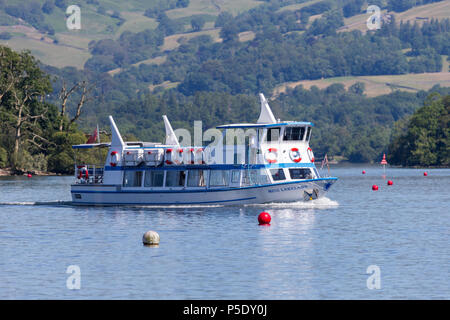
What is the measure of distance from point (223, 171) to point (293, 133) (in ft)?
23.7

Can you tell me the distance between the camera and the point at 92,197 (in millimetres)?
87188

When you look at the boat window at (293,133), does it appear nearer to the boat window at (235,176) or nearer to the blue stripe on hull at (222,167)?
the blue stripe on hull at (222,167)

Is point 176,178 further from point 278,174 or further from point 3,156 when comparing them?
point 3,156

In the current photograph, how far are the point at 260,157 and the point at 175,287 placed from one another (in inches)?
1528

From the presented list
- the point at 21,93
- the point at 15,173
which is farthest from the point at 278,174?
the point at 21,93

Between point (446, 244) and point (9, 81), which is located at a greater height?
point (9, 81)

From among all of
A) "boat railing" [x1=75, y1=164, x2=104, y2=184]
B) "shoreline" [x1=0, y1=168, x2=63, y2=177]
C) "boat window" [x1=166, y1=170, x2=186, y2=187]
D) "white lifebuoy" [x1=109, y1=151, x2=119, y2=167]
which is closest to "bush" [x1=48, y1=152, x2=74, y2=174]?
"shoreline" [x1=0, y1=168, x2=63, y2=177]

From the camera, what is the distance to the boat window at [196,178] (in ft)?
272

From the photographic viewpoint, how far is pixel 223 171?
8162 cm

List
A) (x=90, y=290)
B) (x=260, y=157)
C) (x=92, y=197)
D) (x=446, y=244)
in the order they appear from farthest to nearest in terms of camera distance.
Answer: (x=92, y=197) → (x=260, y=157) → (x=446, y=244) → (x=90, y=290)

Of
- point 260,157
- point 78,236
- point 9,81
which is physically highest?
point 9,81

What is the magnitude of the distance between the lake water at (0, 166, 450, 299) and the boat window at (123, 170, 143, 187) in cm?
240
